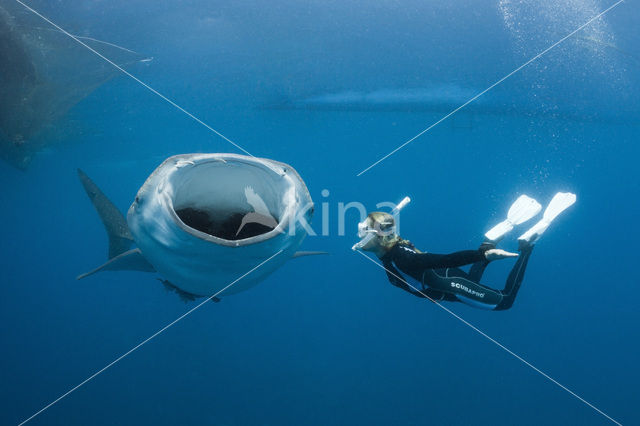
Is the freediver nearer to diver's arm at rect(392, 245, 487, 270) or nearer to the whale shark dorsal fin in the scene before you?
diver's arm at rect(392, 245, 487, 270)

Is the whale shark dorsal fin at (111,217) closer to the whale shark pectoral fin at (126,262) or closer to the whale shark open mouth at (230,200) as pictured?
the whale shark pectoral fin at (126,262)

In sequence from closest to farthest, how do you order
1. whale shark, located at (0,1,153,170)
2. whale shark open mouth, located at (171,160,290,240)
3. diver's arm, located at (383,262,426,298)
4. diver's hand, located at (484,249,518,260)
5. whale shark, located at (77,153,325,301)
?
whale shark, located at (77,153,325,301) < whale shark open mouth, located at (171,160,290,240) < diver's hand, located at (484,249,518,260) < diver's arm, located at (383,262,426,298) < whale shark, located at (0,1,153,170)

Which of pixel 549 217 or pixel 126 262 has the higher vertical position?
pixel 549 217

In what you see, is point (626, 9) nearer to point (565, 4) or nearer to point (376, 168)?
point (565, 4)

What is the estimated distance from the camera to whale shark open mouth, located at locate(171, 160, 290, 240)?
7.45ft

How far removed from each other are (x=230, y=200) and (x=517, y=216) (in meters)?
3.34

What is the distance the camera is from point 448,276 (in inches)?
172

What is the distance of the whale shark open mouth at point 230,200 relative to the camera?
7.45 feet

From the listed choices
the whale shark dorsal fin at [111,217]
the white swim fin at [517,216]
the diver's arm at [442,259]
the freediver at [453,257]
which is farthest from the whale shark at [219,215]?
the whale shark dorsal fin at [111,217]

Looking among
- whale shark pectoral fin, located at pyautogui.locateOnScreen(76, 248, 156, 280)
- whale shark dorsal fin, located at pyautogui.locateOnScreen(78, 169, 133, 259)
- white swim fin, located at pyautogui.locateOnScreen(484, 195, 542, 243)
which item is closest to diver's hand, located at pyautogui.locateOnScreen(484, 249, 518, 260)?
white swim fin, located at pyautogui.locateOnScreen(484, 195, 542, 243)

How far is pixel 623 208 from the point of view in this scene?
25.9 meters

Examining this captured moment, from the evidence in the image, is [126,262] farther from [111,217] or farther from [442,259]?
[442,259]

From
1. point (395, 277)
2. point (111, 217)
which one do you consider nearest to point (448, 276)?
point (395, 277)

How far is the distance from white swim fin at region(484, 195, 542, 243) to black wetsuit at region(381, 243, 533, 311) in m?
0.31
